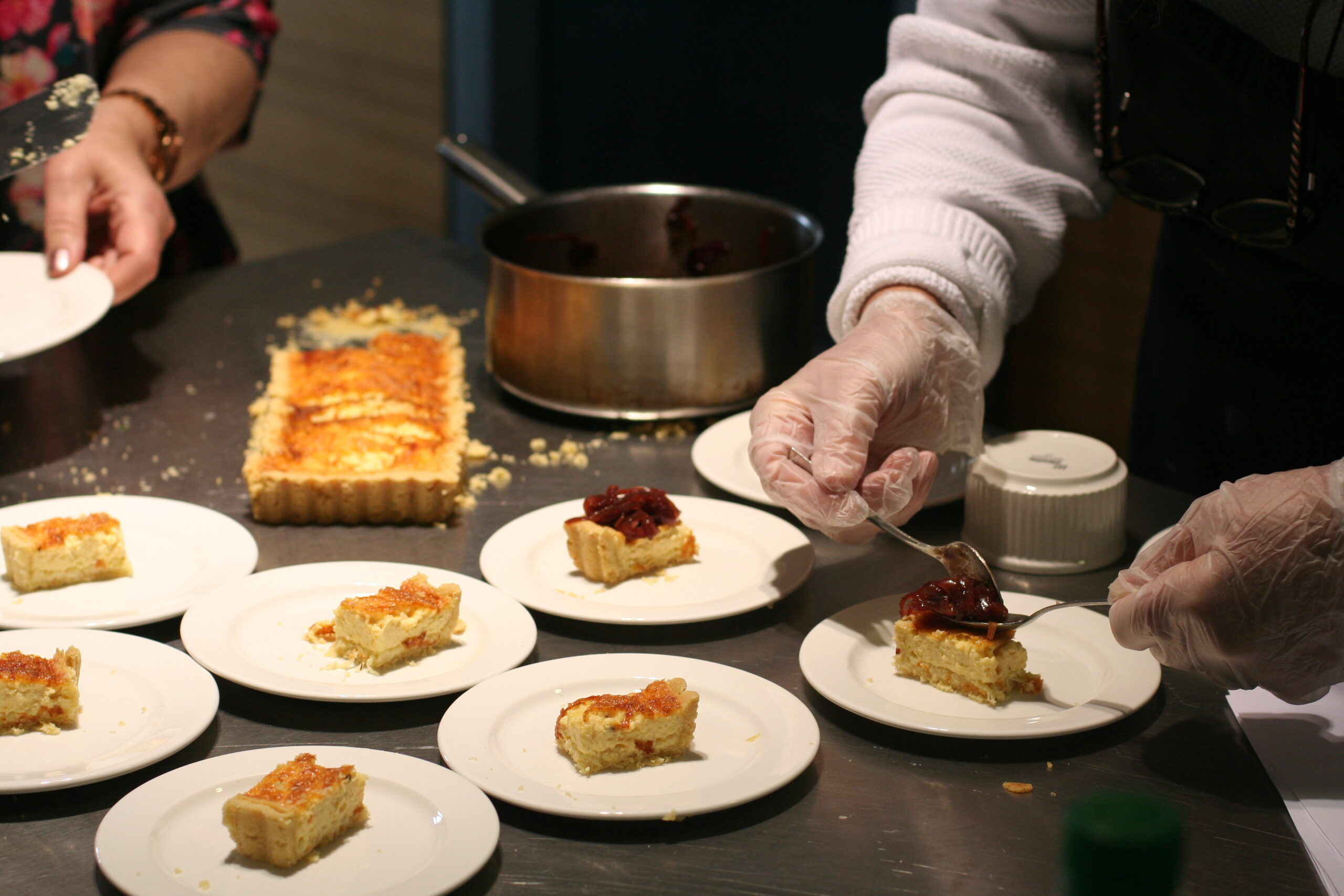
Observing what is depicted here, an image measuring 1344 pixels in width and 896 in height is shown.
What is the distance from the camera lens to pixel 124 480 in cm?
229

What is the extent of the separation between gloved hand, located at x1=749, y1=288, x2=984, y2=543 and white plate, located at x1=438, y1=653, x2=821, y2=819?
320 millimetres

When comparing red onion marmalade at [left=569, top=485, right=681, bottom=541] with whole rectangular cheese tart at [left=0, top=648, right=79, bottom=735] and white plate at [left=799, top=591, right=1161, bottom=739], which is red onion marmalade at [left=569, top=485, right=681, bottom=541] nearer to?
Answer: white plate at [left=799, top=591, right=1161, bottom=739]

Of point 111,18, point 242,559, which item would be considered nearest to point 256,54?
point 111,18

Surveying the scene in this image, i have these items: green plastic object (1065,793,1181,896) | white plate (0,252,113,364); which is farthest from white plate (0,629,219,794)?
green plastic object (1065,793,1181,896)

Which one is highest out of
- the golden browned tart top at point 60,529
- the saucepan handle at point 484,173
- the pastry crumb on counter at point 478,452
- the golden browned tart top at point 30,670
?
the saucepan handle at point 484,173

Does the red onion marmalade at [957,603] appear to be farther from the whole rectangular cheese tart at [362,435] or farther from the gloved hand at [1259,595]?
the whole rectangular cheese tart at [362,435]

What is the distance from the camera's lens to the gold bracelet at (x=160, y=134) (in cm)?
295

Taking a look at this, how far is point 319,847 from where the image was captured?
1.31 m

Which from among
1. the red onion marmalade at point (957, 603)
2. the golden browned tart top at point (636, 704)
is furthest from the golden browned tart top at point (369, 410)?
the red onion marmalade at point (957, 603)

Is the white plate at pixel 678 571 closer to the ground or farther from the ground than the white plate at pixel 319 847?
closer to the ground

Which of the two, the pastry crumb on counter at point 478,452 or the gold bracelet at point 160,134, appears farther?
Result: the gold bracelet at point 160,134

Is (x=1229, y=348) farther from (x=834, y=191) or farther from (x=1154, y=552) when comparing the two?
(x=834, y=191)

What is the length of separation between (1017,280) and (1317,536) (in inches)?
38.0

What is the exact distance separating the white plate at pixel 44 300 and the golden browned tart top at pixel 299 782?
1.20m
